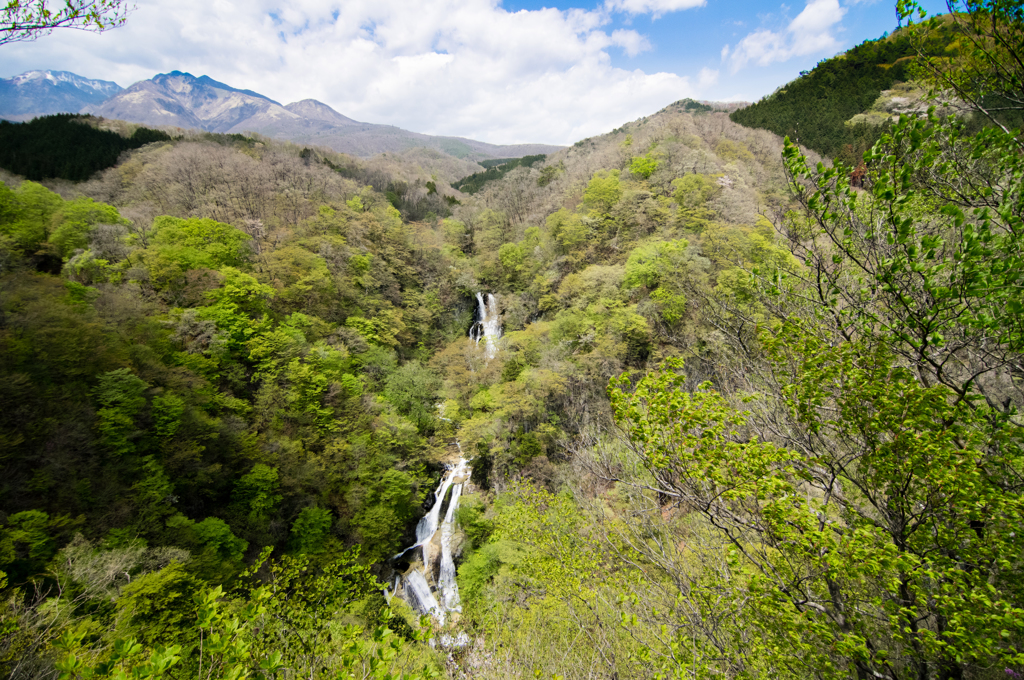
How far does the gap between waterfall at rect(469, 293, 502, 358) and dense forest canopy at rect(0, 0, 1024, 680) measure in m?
1.08

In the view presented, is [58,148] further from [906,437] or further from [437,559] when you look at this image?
[906,437]

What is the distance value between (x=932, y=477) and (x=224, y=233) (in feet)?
94.4

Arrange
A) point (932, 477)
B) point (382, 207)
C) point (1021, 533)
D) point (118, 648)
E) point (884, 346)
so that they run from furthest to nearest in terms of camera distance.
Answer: point (382, 207)
point (884, 346)
point (932, 477)
point (1021, 533)
point (118, 648)

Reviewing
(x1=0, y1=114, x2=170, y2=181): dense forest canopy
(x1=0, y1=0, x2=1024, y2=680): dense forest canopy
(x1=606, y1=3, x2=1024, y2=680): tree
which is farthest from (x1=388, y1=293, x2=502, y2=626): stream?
(x1=0, y1=114, x2=170, y2=181): dense forest canopy

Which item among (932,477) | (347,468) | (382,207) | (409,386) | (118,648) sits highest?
(382,207)

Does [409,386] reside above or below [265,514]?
above

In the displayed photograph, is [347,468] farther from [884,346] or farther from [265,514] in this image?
[884,346]

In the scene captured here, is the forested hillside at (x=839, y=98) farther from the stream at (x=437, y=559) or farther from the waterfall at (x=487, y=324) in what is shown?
the stream at (x=437, y=559)

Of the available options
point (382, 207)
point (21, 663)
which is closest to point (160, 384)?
point (21, 663)

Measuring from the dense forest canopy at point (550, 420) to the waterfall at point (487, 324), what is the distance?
1082 millimetres

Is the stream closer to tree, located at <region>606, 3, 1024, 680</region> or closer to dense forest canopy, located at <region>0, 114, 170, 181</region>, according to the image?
tree, located at <region>606, 3, 1024, 680</region>

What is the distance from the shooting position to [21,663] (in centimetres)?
561

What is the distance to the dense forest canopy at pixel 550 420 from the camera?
12.7 ft

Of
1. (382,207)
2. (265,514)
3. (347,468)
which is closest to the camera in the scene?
(265,514)
